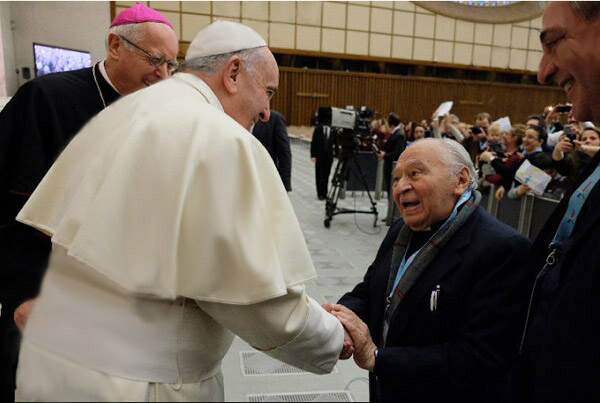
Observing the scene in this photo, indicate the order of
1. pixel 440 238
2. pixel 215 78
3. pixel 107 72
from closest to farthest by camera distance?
pixel 215 78 → pixel 440 238 → pixel 107 72

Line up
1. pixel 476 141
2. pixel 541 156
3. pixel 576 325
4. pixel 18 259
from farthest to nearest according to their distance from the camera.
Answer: pixel 476 141
pixel 541 156
pixel 18 259
pixel 576 325

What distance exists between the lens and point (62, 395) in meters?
0.94

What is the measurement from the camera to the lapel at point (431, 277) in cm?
153

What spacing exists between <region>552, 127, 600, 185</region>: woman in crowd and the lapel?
3645 millimetres

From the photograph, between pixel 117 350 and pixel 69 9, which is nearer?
pixel 117 350

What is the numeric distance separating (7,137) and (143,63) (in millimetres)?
613

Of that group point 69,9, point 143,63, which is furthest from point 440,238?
point 69,9

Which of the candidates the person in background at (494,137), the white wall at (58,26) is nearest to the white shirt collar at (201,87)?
the white wall at (58,26)

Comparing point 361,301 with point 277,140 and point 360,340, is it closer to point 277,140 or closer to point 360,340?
point 360,340

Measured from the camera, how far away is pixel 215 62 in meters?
1.37

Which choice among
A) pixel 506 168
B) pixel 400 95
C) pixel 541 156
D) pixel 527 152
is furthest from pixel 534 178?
pixel 400 95

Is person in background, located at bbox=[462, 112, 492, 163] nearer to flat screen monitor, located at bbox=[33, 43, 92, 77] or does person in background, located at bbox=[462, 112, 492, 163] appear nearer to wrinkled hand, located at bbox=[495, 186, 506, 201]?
wrinkled hand, located at bbox=[495, 186, 506, 201]

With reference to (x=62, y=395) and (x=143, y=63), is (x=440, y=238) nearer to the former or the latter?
(x=62, y=395)

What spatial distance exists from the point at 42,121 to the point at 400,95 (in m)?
21.4
